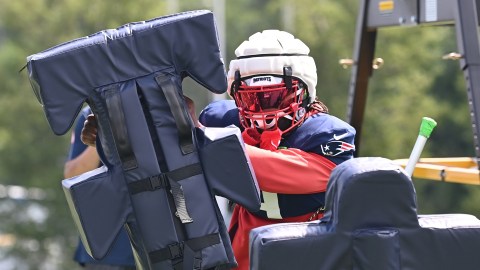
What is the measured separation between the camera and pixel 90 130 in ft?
12.2

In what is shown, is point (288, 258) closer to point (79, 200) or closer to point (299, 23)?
point (79, 200)

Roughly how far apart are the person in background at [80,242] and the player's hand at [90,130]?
4.30ft

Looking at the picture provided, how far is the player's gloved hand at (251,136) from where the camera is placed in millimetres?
4047

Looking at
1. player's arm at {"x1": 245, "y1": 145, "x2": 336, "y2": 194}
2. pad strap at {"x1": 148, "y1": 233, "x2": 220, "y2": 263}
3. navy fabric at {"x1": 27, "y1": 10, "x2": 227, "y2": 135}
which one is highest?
navy fabric at {"x1": 27, "y1": 10, "x2": 227, "y2": 135}

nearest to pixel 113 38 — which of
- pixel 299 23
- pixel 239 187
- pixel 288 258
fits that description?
pixel 239 187

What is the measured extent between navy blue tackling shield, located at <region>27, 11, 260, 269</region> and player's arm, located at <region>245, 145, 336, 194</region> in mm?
252

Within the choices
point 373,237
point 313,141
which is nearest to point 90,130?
point 313,141

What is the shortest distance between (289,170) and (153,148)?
0.53 m

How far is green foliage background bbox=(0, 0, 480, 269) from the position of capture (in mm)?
16828

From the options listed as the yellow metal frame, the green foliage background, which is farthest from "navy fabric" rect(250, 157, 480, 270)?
the green foliage background

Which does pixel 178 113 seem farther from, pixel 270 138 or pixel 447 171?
pixel 447 171

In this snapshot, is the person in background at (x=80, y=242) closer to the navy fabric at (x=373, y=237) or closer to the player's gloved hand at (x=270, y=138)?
the player's gloved hand at (x=270, y=138)

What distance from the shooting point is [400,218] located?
10.5 ft

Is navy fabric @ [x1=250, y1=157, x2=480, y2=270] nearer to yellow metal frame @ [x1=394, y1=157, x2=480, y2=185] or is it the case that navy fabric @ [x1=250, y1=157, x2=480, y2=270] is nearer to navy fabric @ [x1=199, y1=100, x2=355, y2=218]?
navy fabric @ [x1=199, y1=100, x2=355, y2=218]
